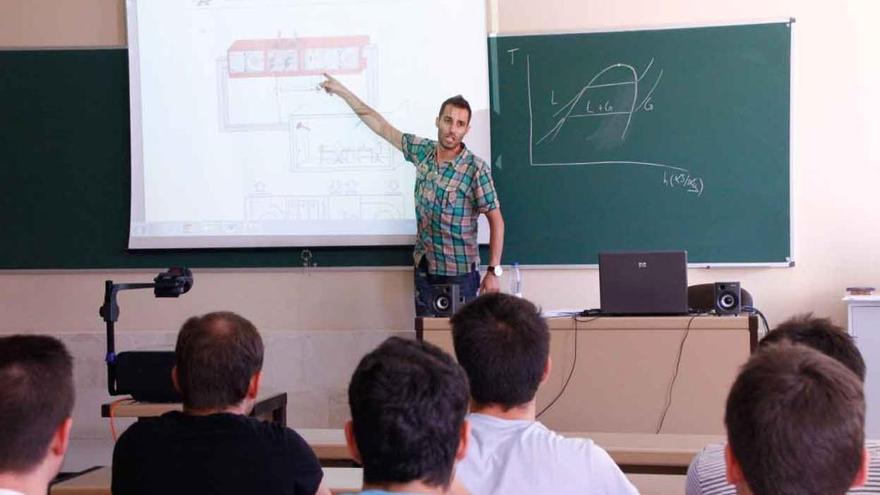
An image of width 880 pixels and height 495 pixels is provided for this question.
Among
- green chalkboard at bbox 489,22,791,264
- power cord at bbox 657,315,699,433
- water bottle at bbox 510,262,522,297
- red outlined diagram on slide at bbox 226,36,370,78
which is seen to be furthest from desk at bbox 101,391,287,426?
red outlined diagram on slide at bbox 226,36,370,78

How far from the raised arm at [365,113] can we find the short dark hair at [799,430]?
4149 millimetres

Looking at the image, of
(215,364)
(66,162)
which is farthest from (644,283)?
(66,162)

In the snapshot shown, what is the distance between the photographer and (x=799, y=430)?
1213 millimetres

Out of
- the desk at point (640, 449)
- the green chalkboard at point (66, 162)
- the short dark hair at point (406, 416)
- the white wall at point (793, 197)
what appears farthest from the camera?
the green chalkboard at point (66, 162)

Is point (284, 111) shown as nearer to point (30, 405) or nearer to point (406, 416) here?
point (30, 405)

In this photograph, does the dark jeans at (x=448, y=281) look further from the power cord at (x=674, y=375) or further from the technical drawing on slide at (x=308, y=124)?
the power cord at (x=674, y=375)

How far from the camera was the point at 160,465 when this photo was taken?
193 centimetres

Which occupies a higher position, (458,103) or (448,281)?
(458,103)

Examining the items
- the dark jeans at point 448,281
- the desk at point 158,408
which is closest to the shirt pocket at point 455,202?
the dark jeans at point 448,281

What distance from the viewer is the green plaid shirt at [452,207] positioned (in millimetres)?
4938

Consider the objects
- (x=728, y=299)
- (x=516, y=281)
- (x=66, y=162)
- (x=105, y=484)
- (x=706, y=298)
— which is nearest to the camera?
(x=105, y=484)

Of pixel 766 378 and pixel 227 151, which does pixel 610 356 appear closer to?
pixel 766 378

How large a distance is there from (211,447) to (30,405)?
19.4 inches

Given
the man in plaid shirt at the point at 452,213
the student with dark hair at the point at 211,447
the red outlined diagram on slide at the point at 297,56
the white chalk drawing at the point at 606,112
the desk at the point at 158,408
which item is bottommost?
the desk at the point at 158,408
